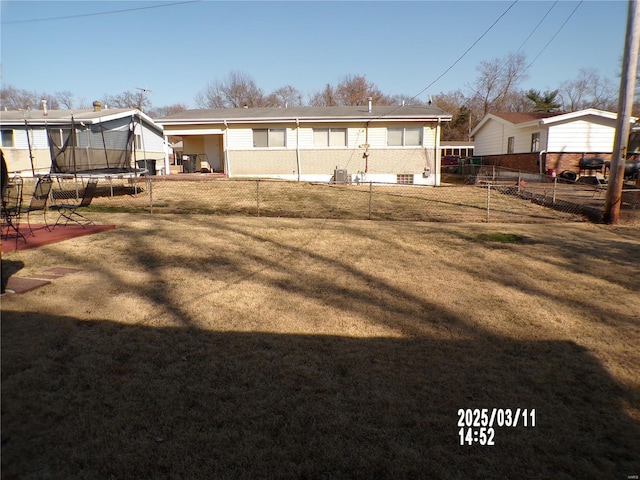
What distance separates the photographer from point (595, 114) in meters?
22.7

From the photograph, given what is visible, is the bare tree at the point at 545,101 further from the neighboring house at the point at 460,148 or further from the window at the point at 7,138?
the window at the point at 7,138

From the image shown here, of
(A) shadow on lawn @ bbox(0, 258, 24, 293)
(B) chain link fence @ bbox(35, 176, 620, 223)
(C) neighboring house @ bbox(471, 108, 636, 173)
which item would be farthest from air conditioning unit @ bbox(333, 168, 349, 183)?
(A) shadow on lawn @ bbox(0, 258, 24, 293)

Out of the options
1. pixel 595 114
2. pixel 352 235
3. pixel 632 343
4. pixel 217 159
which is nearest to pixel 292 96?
pixel 217 159

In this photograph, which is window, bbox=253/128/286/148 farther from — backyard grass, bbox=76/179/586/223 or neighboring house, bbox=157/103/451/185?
backyard grass, bbox=76/179/586/223

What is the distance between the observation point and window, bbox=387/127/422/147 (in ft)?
69.8

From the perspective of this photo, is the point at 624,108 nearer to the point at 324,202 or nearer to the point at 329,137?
the point at 324,202

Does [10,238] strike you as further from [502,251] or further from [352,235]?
[502,251]

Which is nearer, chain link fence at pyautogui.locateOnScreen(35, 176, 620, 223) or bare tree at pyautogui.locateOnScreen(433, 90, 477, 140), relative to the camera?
chain link fence at pyautogui.locateOnScreen(35, 176, 620, 223)

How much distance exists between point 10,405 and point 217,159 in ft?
75.2

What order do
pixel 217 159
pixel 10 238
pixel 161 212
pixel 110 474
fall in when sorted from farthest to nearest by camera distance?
1. pixel 217 159
2. pixel 161 212
3. pixel 10 238
4. pixel 110 474

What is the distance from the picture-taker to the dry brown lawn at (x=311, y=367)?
8.11 feet

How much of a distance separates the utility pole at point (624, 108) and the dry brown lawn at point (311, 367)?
15.8 feet

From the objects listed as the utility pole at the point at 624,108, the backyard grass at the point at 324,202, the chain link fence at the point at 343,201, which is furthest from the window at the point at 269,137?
the utility pole at the point at 624,108

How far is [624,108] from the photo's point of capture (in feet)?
33.8
